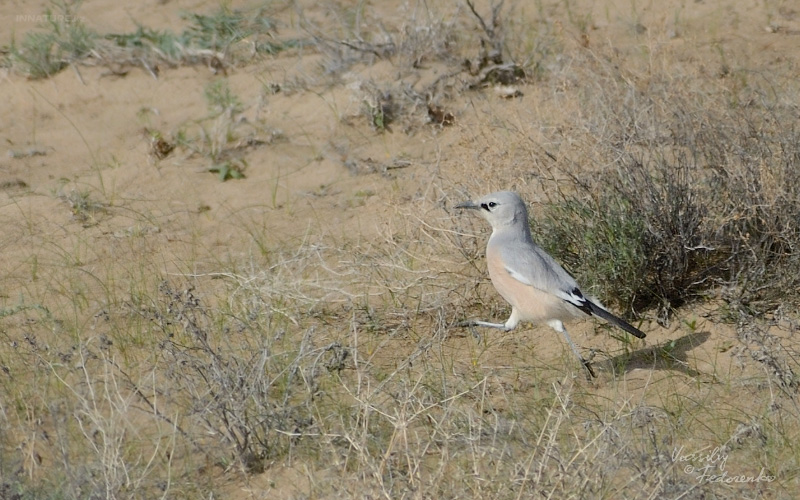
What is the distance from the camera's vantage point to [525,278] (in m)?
5.02

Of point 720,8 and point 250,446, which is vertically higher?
point 720,8

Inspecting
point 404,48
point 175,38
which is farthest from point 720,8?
point 175,38

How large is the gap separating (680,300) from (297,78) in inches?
147

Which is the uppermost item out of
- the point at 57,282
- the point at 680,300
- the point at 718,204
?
the point at 718,204

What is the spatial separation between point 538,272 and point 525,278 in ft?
0.24

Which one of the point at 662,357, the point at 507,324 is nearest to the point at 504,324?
the point at 507,324

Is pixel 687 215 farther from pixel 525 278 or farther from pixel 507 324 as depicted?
pixel 507 324

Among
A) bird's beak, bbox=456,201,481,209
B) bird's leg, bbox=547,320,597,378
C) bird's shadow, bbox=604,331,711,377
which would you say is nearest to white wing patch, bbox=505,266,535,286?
bird's leg, bbox=547,320,597,378

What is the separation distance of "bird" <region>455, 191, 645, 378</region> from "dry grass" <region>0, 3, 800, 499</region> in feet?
0.83

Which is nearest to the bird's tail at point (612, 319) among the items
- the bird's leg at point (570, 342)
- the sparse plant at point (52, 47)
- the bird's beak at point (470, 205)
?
the bird's leg at point (570, 342)

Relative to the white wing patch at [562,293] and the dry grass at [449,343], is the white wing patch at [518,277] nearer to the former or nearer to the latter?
the white wing patch at [562,293]

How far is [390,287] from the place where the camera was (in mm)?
5641

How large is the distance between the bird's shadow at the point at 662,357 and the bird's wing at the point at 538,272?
45 centimetres

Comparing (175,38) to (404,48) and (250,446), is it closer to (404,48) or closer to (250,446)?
(404,48)
